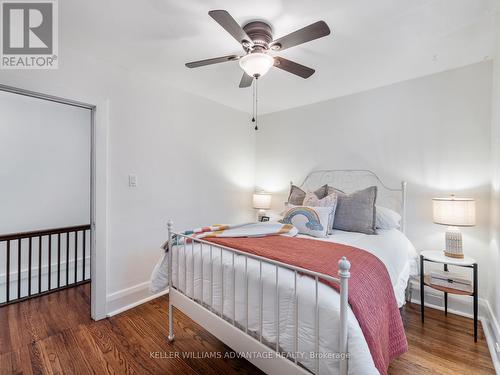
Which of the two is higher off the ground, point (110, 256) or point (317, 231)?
point (317, 231)

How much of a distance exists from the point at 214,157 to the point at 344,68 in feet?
6.41

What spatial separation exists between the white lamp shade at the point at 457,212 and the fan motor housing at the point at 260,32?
2.09 metres

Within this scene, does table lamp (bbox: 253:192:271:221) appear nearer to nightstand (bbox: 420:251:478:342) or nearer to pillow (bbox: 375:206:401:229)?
pillow (bbox: 375:206:401:229)

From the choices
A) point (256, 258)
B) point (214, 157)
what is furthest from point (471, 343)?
point (214, 157)

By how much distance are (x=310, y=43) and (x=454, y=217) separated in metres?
1.97

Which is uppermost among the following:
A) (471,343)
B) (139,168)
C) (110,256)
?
(139,168)

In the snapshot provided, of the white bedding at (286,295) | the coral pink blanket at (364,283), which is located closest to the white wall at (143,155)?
the white bedding at (286,295)

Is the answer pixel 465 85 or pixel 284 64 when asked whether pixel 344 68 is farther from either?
pixel 465 85

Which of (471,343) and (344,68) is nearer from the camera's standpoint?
(471,343)

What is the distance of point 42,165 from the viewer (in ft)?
10.5

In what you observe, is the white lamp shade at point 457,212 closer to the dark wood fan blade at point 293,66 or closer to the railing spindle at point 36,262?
the dark wood fan blade at point 293,66

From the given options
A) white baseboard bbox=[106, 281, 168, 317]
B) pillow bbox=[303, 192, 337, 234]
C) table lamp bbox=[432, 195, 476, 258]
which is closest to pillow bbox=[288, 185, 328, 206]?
pillow bbox=[303, 192, 337, 234]

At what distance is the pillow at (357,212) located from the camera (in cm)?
233

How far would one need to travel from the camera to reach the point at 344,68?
7.95ft
